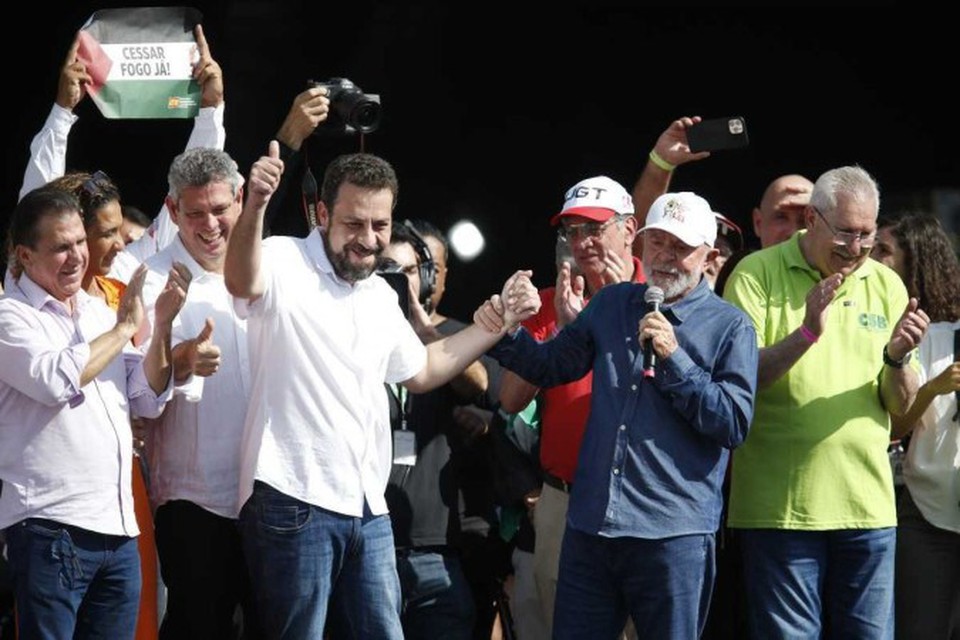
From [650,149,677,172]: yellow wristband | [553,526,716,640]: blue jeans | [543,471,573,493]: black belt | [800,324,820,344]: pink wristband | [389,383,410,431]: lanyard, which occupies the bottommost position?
[553,526,716,640]: blue jeans

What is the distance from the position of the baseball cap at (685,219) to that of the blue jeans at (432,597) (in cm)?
142

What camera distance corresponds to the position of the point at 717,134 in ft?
18.5

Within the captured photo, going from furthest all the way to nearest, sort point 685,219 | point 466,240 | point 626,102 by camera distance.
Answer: point 626,102 < point 466,240 < point 685,219

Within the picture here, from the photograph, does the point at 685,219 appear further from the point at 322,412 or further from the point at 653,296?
the point at 322,412

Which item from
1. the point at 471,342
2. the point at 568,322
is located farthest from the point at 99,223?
the point at 568,322

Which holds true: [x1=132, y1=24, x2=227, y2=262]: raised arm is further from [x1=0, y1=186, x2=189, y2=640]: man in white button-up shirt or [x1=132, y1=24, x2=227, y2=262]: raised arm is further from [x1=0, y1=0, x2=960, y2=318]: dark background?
[x1=0, y1=0, x2=960, y2=318]: dark background

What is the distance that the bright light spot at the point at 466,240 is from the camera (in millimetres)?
→ 8180

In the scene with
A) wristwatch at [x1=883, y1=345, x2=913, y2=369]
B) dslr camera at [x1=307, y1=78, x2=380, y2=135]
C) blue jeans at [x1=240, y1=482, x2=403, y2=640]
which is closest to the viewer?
blue jeans at [x1=240, y1=482, x2=403, y2=640]

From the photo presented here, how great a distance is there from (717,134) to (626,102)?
108 inches

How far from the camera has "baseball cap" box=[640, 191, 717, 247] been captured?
16.2 feet

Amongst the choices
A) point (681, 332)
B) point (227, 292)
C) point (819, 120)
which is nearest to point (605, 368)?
point (681, 332)

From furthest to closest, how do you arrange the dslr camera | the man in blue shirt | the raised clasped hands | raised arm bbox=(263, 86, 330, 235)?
the dslr camera
raised arm bbox=(263, 86, 330, 235)
the raised clasped hands
the man in blue shirt

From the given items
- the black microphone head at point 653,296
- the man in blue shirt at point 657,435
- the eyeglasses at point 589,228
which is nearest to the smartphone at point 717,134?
the eyeglasses at point 589,228

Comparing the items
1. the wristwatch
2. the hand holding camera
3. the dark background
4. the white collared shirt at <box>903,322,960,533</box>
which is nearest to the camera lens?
the hand holding camera
